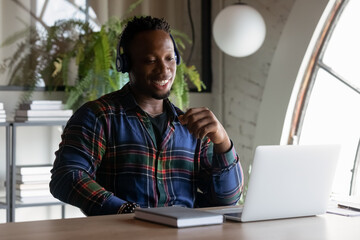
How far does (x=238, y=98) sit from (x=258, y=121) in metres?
0.28

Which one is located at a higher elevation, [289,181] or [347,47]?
[347,47]

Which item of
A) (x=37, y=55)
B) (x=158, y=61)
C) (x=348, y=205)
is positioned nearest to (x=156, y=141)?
(x=158, y=61)

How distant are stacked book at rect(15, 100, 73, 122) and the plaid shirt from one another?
150 cm

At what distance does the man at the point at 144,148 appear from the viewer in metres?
2.29

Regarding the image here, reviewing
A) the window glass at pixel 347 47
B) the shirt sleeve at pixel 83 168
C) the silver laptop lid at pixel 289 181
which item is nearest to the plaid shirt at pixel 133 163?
the shirt sleeve at pixel 83 168

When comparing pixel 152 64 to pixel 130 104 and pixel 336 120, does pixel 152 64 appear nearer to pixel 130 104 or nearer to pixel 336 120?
pixel 130 104

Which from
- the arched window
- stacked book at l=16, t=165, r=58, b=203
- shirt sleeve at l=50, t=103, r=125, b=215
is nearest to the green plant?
stacked book at l=16, t=165, r=58, b=203

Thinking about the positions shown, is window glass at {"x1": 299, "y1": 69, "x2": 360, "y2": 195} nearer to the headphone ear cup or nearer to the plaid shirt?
the plaid shirt

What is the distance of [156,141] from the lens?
2.51 m

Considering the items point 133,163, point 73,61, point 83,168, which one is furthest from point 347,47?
point 83,168

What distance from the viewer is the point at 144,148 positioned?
2449 millimetres

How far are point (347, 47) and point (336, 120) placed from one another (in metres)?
0.47

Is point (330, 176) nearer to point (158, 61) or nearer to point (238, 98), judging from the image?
point (158, 61)

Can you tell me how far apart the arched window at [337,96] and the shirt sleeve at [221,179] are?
1833mm
